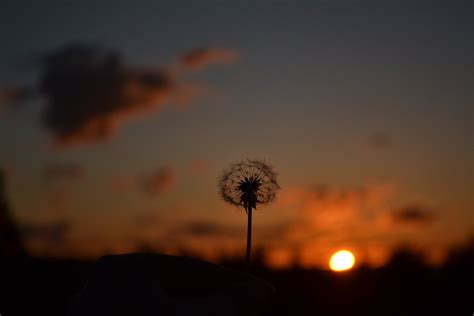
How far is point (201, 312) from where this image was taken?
10.7 m

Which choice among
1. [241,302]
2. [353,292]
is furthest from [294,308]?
[241,302]

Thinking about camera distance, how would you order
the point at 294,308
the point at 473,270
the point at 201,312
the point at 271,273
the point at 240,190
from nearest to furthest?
the point at 201,312 → the point at 240,190 → the point at 294,308 → the point at 473,270 → the point at 271,273

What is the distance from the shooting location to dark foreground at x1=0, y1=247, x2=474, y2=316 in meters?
16.6

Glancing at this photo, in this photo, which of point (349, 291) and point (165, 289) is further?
point (349, 291)

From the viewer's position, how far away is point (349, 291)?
1781 cm

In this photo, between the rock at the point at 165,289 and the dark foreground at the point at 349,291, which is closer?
the rock at the point at 165,289

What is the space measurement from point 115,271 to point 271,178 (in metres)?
3.59

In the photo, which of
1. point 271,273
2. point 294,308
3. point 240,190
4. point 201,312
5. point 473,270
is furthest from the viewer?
point 271,273

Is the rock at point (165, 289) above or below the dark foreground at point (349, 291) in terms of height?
below

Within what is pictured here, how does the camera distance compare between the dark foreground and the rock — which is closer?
the rock

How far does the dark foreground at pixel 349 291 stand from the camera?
54.4 ft

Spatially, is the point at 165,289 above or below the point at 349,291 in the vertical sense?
below

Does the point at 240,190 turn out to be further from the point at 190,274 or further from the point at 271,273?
the point at 271,273

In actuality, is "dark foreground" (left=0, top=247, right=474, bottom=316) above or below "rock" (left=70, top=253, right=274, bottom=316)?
above
